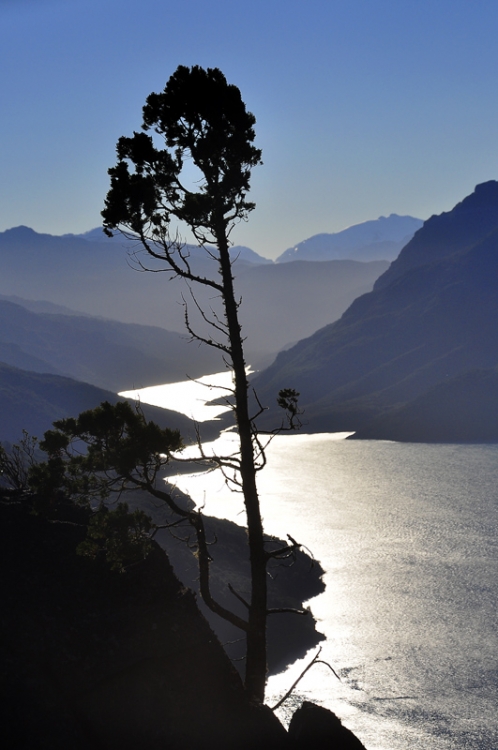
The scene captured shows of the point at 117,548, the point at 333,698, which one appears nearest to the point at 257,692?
the point at 117,548

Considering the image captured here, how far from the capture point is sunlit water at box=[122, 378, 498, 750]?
48969mm

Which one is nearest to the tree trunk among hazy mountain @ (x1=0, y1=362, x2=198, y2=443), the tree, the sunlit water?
the tree

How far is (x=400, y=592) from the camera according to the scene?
74.7 meters

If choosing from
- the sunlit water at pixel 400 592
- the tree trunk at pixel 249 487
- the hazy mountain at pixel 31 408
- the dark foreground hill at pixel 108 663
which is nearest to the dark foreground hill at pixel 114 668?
the dark foreground hill at pixel 108 663

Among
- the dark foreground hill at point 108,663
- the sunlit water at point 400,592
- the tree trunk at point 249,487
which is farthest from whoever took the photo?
the sunlit water at point 400,592

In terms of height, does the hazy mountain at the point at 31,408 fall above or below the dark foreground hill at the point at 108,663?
above

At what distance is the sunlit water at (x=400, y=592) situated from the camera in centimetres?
4897

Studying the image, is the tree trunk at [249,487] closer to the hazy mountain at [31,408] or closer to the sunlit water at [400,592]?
the sunlit water at [400,592]

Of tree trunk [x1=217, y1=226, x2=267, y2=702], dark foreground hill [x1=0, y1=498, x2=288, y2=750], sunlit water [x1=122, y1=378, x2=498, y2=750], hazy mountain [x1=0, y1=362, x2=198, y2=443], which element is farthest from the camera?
hazy mountain [x1=0, y1=362, x2=198, y2=443]

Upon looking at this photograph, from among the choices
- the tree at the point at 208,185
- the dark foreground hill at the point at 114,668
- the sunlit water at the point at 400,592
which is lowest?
Answer: the sunlit water at the point at 400,592

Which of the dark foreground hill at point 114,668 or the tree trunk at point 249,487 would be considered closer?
the dark foreground hill at point 114,668

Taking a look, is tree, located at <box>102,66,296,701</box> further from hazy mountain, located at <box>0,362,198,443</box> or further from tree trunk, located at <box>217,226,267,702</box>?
hazy mountain, located at <box>0,362,198,443</box>

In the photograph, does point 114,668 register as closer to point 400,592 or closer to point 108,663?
point 108,663

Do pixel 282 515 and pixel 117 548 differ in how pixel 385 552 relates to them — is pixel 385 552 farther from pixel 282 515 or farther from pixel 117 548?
pixel 117 548
